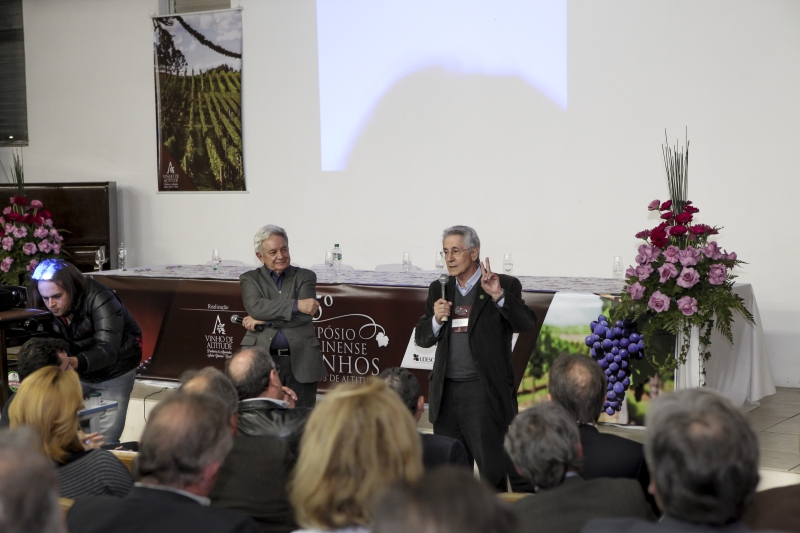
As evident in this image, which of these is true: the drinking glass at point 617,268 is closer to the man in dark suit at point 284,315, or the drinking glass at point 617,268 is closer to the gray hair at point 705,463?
the man in dark suit at point 284,315

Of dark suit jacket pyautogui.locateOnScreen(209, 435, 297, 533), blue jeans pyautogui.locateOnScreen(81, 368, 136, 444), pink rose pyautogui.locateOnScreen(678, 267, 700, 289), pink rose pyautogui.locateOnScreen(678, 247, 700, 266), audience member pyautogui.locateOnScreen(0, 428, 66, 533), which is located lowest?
blue jeans pyautogui.locateOnScreen(81, 368, 136, 444)

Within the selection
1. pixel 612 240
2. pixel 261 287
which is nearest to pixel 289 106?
pixel 612 240

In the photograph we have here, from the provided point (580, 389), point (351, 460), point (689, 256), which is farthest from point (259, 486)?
point (689, 256)

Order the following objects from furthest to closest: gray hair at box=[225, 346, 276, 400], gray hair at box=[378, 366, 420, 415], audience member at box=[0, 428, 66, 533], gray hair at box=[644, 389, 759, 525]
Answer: gray hair at box=[225, 346, 276, 400] < gray hair at box=[378, 366, 420, 415] < gray hair at box=[644, 389, 759, 525] < audience member at box=[0, 428, 66, 533]

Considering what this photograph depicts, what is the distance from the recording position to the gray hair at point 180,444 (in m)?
1.94

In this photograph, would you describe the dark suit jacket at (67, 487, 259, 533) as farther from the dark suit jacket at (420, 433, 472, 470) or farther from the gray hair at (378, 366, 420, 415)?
the gray hair at (378, 366, 420, 415)

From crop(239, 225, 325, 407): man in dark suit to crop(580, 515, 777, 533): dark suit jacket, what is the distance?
3049 mm

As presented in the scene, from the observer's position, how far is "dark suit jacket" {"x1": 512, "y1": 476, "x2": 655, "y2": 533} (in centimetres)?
205

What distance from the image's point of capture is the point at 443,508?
49.0 inches

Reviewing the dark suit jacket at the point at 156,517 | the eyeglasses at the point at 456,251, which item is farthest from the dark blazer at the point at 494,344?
the dark suit jacket at the point at 156,517

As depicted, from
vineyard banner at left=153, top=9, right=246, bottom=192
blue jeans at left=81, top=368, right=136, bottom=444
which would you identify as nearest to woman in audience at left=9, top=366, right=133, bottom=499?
Answer: blue jeans at left=81, top=368, right=136, bottom=444

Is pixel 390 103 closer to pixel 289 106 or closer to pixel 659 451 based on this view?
pixel 289 106

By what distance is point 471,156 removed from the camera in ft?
27.2

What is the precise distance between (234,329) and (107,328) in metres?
2.52
